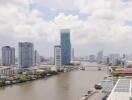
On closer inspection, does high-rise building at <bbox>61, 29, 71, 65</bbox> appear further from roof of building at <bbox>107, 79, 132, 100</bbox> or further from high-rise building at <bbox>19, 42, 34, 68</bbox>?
roof of building at <bbox>107, 79, 132, 100</bbox>

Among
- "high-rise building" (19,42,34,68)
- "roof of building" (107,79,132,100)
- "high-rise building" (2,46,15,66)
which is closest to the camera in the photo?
"roof of building" (107,79,132,100)

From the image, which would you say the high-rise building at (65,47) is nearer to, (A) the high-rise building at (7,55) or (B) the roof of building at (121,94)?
(A) the high-rise building at (7,55)

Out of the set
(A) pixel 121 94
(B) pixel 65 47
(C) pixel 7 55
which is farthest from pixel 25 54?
(A) pixel 121 94

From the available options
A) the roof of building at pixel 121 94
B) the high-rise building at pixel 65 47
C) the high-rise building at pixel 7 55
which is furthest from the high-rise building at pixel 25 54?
the roof of building at pixel 121 94

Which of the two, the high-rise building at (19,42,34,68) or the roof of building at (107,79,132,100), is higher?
the high-rise building at (19,42,34,68)

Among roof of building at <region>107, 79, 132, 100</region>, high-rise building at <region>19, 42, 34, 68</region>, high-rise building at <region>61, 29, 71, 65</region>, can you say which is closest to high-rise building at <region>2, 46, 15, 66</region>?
high-rise building at <region>19, 42, 34, 68</region>

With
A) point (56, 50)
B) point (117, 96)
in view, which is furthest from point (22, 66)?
point (117, 96)
